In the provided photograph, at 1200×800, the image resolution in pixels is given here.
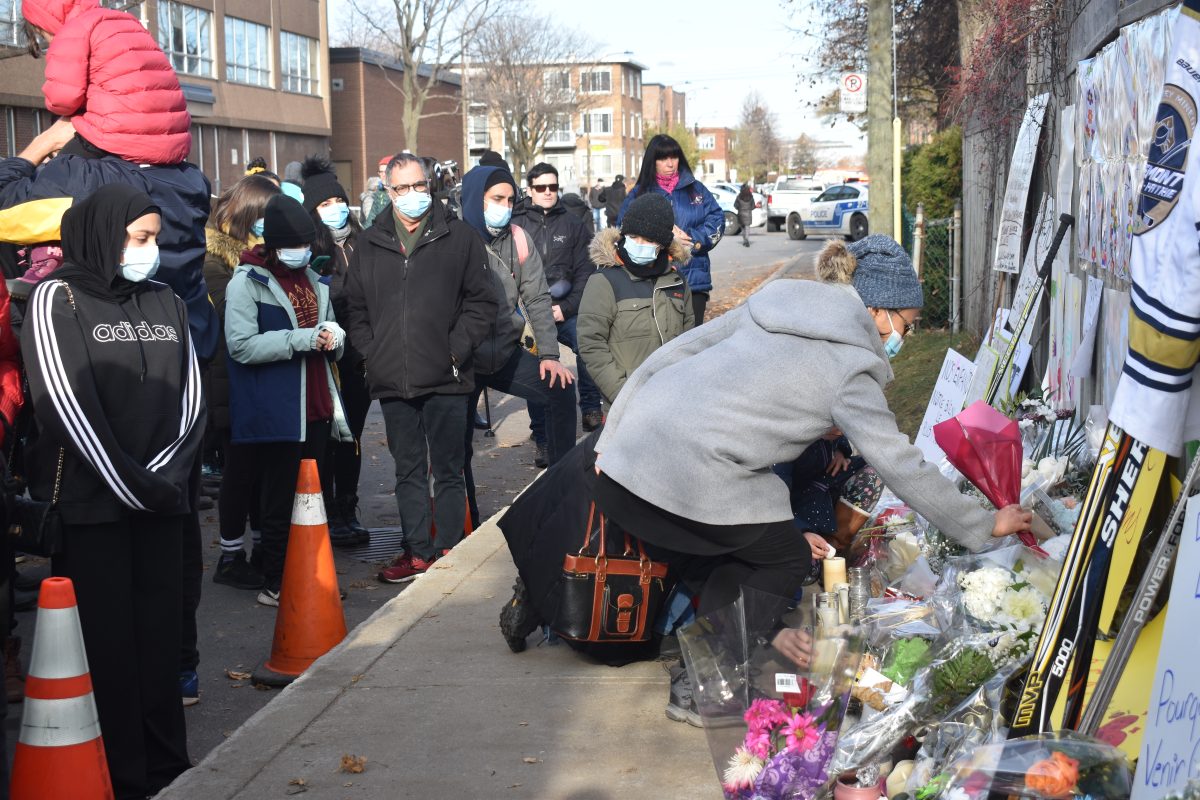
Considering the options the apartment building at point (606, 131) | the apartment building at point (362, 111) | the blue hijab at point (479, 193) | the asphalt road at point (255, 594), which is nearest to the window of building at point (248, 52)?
the apartment building at point (362, 111)

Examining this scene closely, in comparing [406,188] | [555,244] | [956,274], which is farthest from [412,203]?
[956,274]

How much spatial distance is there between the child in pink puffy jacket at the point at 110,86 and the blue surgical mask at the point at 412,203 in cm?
151

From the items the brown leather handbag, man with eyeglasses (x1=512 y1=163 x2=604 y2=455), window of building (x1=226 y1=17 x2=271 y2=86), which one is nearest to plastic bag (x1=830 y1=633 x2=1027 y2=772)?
the brown leather handbag

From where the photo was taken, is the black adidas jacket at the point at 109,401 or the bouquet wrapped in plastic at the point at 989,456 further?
the bouquet wrapped in plastic at the point at 989,456

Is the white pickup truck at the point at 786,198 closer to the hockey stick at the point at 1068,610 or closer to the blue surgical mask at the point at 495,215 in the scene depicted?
the blue surgical mask at the point at 495,215

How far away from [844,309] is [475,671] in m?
1.99

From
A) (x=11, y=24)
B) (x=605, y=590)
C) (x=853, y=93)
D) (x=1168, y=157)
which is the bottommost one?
(x=605, y=590)

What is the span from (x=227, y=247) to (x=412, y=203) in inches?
39.8

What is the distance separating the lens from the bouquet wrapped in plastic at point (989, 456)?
4.13 metres

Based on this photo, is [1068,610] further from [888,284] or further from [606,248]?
[606,248]

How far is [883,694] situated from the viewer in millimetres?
3740

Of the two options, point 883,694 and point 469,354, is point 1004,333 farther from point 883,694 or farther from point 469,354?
point 883,694

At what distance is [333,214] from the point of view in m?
7.92

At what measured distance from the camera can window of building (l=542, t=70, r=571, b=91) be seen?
70.5 metres
